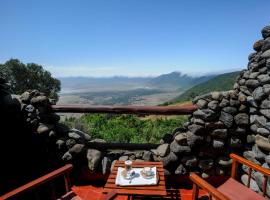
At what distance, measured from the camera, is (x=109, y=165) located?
500 cm

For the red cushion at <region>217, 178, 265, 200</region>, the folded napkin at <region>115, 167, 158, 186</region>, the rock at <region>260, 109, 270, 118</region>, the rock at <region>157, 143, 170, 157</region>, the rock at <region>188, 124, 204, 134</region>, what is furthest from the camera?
the rock at <region>157, 143, 170, 157</region>

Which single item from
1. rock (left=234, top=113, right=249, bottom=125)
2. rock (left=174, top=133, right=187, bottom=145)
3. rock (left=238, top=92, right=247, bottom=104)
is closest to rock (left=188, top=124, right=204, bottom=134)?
rock (left=174, top=133, right=187, bottom=145)

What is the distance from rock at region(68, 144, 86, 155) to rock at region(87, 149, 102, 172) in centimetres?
16

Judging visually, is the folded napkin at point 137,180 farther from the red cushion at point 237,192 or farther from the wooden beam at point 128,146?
the wooden beam at point 128,146

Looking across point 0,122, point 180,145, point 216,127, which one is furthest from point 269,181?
point 0,122

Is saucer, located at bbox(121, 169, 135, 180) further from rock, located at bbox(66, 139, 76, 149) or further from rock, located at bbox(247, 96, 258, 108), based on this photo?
rock, located at bbox(247, 96, 258, 108)

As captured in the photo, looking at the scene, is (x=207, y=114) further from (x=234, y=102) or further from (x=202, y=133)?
(x=234, y=102)

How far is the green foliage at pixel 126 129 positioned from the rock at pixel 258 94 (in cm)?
256

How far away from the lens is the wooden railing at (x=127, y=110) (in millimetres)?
4719

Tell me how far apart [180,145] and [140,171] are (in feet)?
3.94

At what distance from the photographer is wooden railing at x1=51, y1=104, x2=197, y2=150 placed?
4719mm

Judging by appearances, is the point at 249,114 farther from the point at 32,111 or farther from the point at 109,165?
the point at 32,111

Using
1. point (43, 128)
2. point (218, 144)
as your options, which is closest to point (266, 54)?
point (218, 144)

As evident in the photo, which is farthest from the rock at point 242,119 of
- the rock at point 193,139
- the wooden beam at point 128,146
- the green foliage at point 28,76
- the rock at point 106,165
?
the green foliage at point 28,76
